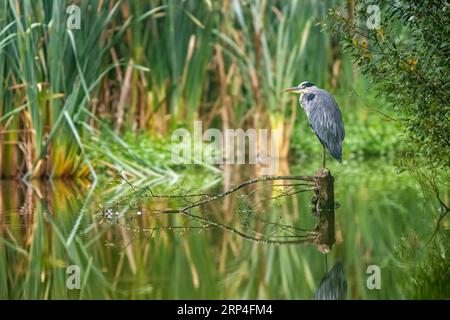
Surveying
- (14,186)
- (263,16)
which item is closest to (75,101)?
(14,186)

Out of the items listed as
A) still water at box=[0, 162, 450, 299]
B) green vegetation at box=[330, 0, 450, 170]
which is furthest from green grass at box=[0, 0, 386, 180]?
green vegetation at box=[330, 0, 450, 170]

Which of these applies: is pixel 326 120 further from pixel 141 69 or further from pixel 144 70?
pixel 144 70

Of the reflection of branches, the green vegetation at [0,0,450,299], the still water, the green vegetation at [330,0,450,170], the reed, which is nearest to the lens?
the still water

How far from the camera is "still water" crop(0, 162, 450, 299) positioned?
4.66 metres

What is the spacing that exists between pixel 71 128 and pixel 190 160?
2.04 metres

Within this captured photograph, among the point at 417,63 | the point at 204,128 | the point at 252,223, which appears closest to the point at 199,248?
the point at 252,223

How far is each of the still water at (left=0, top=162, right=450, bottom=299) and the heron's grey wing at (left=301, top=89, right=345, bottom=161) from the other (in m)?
0.50

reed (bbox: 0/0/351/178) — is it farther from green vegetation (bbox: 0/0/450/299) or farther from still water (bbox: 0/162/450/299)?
still water (bbox: 0/162/450/299)

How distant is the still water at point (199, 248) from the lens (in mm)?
4656

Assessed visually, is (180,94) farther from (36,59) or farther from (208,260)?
(208,260)

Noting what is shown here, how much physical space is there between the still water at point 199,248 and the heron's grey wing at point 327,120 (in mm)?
502

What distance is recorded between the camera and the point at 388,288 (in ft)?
15.0
